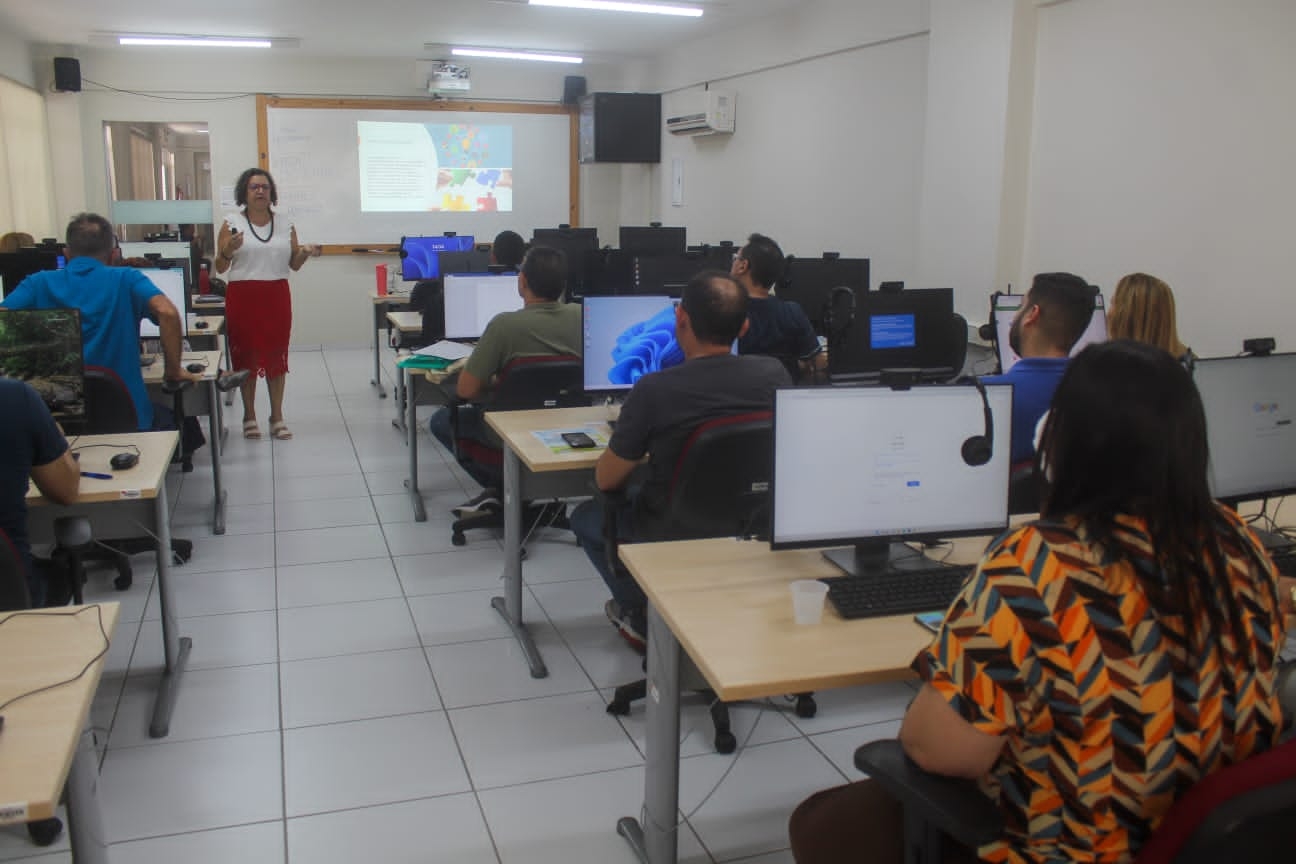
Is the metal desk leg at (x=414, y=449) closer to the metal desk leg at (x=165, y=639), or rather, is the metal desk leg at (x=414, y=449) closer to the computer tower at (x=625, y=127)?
the metal desk leg at (x=165, y=639)

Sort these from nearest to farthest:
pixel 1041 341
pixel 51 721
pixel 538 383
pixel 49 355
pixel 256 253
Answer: pixel 51 721, pixel 1041 341, pixel 49 355, pixel 538 383, pixel 256 253

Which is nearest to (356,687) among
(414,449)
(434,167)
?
(414,449)

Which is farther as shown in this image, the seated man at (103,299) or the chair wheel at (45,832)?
the seated man at (103,299)

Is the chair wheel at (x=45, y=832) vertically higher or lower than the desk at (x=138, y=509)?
lower

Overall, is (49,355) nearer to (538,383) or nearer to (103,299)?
(103,299)

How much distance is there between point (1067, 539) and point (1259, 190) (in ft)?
11.4

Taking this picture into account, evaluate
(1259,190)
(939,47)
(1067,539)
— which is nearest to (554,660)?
(1067,539)

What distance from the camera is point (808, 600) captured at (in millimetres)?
1900

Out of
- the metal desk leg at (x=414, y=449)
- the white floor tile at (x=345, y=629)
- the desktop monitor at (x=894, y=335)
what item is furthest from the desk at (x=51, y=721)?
the desktop monitor at (x=894, y=335)

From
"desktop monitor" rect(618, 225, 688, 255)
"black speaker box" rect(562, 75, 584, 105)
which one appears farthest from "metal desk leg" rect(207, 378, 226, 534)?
"black speaker box" rect(562, 75, 584, 105)

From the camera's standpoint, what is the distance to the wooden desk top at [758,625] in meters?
1.72

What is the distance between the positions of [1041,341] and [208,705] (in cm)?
262

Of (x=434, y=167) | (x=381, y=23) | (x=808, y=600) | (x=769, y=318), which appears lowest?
(x=808, y=600)

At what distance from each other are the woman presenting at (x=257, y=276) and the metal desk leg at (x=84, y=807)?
469cm
